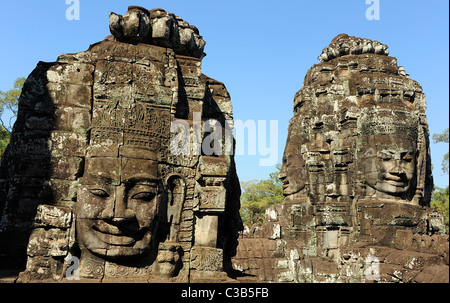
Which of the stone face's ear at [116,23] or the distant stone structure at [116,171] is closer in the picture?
the distant stone structure at [116,171]

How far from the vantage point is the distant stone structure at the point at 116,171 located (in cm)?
568

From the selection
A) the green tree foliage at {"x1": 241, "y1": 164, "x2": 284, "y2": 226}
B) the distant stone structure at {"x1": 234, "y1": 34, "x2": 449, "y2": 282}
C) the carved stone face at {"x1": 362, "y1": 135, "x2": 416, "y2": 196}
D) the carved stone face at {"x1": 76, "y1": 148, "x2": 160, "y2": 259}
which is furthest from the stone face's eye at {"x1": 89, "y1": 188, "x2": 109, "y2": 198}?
the green tree foliage at {"x1": 241, "y1": 164, "x2": 284, "y2": 226}

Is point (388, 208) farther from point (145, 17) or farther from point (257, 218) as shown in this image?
point (257, 218)

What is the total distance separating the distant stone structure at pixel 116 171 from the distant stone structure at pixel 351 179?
279 inches

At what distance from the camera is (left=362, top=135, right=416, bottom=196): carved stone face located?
13320 millimetres

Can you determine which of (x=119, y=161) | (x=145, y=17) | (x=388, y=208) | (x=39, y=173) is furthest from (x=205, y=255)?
(x=388, y=208)

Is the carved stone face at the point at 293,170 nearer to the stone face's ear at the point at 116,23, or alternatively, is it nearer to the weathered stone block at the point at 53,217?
the stone face's ear at the point at 116,23

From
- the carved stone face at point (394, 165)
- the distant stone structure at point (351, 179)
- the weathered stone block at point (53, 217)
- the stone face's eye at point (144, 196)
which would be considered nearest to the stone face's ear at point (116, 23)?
the stone face's eye at point (144, 196)

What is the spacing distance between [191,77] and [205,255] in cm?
272

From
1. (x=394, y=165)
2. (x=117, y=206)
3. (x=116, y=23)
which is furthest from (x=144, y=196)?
(x=394, y=165)

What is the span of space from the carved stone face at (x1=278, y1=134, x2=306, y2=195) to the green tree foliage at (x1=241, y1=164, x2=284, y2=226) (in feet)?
69.6

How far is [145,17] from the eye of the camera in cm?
654

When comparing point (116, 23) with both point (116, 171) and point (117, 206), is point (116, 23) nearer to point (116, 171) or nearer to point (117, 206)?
point (116, 171)

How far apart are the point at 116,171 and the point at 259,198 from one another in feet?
117
